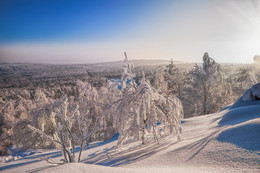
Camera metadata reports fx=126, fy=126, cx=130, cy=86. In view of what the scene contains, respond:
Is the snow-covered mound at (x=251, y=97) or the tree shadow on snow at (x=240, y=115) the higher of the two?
the snow-covered mound at (x=251, y=97)

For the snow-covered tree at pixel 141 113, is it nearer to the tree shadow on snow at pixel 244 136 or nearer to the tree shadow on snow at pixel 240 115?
the tree shadow on snow at pixel 244 136

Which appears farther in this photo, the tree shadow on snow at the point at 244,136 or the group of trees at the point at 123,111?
the group of trees at the point at 123,111

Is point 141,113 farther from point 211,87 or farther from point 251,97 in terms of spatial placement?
point 211,87

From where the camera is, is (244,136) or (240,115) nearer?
(244,136)

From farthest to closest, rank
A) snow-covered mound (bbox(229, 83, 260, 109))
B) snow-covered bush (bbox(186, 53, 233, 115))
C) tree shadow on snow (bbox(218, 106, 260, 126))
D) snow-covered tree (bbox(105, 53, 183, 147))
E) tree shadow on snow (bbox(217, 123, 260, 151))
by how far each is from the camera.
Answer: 1. snow-covered bush (bbox(186, 53, 233, 115))
2. snow-covered mound (bbox(229, 83, 260, 109))
3. tree shadow on snow (bbox(218, 106, 260, 126))
4. snow-covered tree (bbox(105, 53, 183, 147))
5. tree shadow on snow (bbox(217, 123, 260, 151))

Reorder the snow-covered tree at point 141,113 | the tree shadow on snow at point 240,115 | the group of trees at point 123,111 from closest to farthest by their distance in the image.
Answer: the group of trees at point 123,111, the snow-covered tree at point 141,113, the tree shadow on snow at point 240,115

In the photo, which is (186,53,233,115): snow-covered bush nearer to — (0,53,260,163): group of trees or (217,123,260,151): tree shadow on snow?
(0,53,260,163): group of trees

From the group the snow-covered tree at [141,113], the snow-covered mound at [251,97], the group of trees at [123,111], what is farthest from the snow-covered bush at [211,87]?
the snow-covered tree at [141,113]

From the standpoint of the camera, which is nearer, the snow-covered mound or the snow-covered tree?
the snow-covered tree

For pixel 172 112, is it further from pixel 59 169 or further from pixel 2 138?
pixel 2 138

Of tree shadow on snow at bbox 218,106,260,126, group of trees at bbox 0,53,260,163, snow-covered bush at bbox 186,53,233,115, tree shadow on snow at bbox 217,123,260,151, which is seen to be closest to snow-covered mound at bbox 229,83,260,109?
tree shadow on snow at bbox 218,106,260,126

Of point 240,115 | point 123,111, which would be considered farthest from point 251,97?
point 123,111

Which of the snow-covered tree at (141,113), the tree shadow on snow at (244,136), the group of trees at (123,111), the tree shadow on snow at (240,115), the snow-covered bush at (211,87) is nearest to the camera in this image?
the tree shadow on snow at (244,136)

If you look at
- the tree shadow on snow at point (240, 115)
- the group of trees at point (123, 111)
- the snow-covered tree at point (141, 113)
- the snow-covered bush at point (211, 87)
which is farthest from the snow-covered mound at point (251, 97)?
the snow-covered tree at point (141, 113)
